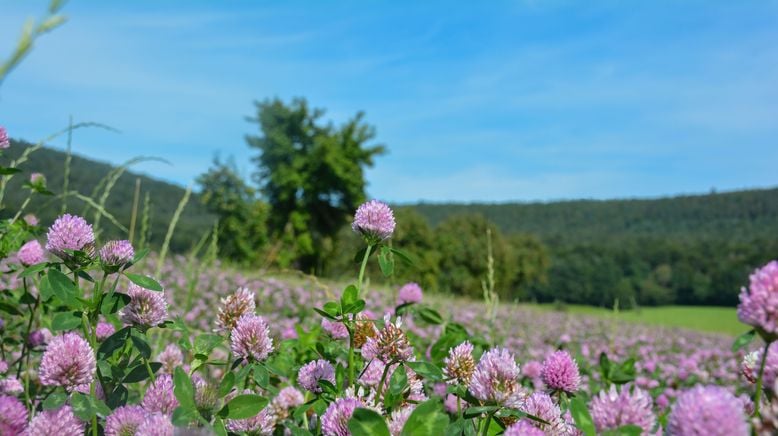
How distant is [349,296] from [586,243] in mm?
93692

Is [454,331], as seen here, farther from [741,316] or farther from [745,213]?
[745,213]

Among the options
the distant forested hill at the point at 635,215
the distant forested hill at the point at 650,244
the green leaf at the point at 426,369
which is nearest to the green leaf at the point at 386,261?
the green leaf at the point at 426,369

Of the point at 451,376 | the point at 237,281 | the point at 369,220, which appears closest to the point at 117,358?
the point at 369,220

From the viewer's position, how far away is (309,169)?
39.6 meters

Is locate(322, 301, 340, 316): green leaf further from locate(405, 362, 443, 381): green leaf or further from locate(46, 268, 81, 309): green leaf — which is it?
locate(46, 268, 81, 309): green leaf

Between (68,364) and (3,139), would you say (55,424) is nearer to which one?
(68,364)

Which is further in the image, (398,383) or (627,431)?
(398,383)

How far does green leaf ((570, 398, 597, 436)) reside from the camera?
0.91 meters

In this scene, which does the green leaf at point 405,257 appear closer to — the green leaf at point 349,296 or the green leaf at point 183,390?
the green leaf at point 349,296

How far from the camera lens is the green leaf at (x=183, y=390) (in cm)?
103

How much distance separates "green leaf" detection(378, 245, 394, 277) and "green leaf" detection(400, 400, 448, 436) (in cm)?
46

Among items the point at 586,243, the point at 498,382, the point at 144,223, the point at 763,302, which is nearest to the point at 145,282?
the point at 498,382

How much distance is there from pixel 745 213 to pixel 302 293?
121 m

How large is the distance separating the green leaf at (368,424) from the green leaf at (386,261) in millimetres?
489
